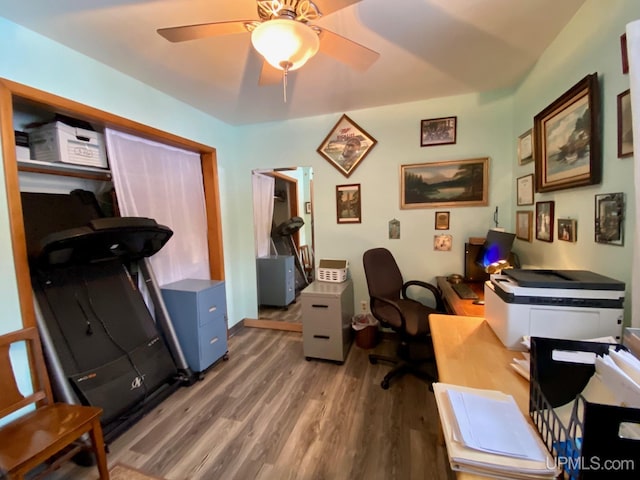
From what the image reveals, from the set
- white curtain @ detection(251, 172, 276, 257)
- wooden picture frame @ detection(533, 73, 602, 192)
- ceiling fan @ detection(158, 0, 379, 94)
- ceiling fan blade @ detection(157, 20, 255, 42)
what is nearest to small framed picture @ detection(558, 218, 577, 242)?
wooden picture frame @ detection(533, 73, 602, 192)

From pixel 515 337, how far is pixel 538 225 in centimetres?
116

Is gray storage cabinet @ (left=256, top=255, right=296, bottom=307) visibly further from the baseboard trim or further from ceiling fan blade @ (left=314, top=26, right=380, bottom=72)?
ceiling fan blade @ (left=314, top=26, right=380, bottom=72)

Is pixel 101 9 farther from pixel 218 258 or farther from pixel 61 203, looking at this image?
pixel 218 258

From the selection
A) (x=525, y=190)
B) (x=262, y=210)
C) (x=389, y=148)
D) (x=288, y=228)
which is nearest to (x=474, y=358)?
(x=525, y=190)

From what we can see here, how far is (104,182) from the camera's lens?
2.28m

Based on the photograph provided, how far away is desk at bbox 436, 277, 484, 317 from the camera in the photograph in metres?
1.74

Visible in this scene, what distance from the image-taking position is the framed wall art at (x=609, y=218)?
1173 mm

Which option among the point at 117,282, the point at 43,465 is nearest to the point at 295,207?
the point at 117,282

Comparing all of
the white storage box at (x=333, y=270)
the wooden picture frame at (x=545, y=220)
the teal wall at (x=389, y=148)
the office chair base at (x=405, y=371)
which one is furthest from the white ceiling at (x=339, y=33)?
the office chair base at (x=405, y=371)

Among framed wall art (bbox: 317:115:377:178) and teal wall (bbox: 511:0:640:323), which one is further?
framed wall art (bbox: 317:115:377:178)

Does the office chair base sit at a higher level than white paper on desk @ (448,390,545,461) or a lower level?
lower

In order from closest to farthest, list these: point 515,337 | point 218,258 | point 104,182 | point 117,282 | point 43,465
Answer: point 515,337
point 43,465
point 117,282
point 104,182
point 218,258

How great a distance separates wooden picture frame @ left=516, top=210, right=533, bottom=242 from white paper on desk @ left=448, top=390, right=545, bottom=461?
1706mm

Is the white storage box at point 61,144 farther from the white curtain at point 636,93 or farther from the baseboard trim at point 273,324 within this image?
the white curtain at point 636,93
